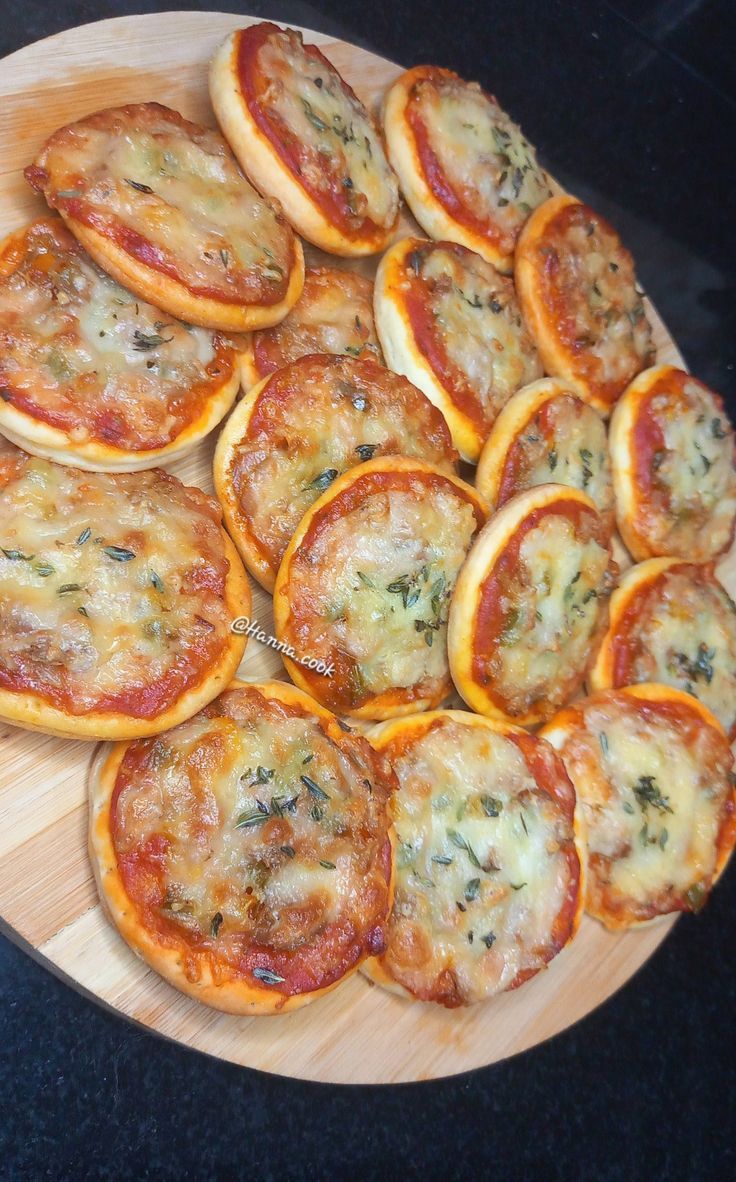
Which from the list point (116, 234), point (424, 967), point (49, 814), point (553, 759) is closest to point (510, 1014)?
point (424, 967)

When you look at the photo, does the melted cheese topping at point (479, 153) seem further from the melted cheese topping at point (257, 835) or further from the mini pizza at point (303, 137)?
the melted cheese topping at point (257, 835)

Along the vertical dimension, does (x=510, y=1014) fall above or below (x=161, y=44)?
below

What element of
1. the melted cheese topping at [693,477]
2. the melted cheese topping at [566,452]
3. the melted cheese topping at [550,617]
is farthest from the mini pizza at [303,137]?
the melted cheese topping at [693,477]

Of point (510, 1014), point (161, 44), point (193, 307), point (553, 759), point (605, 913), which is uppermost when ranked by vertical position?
point (161, 44)

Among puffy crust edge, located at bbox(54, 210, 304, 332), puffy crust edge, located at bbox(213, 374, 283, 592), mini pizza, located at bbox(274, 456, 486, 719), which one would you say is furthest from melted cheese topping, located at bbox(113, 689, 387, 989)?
puffy crust edge, located at bbox(54, 210, 304, 332)

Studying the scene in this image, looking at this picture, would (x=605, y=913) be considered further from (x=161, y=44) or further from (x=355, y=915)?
(x=161, y=44)

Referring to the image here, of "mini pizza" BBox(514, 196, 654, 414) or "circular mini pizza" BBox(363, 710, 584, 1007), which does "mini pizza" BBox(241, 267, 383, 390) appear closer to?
"mini pizza" BBox(514, 196, 654, 414)
